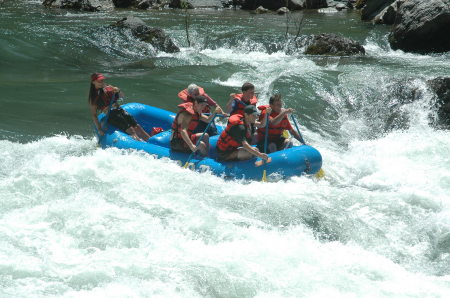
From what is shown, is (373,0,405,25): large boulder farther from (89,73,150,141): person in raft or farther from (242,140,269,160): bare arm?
(242,140,269,160): bare arm

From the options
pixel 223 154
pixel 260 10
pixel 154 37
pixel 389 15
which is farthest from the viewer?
pixel 260 10

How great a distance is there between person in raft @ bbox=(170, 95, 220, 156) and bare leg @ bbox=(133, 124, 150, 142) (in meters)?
0.94

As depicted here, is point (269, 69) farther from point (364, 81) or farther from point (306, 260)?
point (306, 260)

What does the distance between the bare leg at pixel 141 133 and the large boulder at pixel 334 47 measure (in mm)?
8051

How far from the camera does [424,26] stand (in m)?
16.0

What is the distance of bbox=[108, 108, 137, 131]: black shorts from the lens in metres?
9.00

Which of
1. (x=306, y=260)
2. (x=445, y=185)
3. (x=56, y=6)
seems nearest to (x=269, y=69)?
(x=445, y=185)

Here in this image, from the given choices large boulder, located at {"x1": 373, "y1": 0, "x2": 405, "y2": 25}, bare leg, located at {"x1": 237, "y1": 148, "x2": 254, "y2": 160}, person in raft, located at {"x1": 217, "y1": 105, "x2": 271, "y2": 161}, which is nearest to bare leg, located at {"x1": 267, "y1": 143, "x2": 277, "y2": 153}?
person in raft, located at {"x1": 217, "y1": 105, "x2": 271, "y2": 161}

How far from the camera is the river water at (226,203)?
5609 millimetres

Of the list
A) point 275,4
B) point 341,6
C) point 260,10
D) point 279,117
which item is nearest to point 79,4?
point 260,10

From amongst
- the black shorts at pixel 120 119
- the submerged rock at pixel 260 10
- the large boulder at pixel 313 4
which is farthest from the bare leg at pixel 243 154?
the large boulder at pixel 313 4

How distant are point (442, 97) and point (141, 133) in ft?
18.0

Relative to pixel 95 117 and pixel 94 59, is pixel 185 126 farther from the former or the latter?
pixel 94 59

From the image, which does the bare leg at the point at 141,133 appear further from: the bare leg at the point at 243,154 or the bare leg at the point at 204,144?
the bare leg at the point at 243,154
